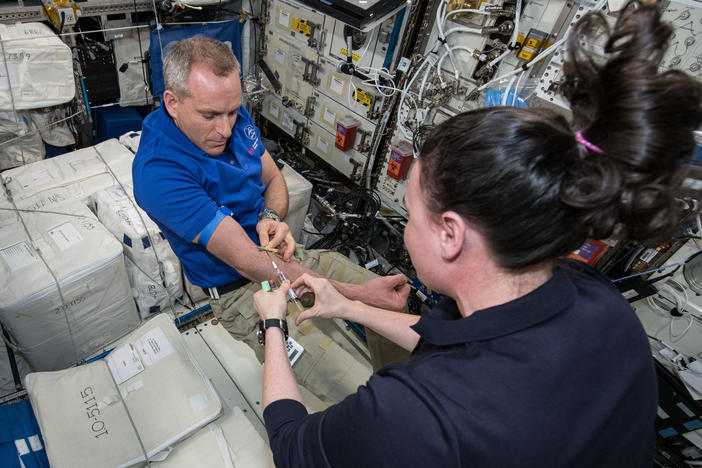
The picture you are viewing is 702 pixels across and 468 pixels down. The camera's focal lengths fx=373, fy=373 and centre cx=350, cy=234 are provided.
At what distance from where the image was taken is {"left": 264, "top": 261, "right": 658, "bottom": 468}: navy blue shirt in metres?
0.67

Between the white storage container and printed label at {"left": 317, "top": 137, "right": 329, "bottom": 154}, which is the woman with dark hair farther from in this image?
printed label at {"left": 317, "top": 137, "right": 329, "bottom": 154}

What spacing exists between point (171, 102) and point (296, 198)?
1460mm

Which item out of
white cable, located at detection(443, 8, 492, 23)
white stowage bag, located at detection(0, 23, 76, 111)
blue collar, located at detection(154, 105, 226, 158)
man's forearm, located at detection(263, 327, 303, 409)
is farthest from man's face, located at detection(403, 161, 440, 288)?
white stowage bag, located at detection(0, 23, 76, 111)

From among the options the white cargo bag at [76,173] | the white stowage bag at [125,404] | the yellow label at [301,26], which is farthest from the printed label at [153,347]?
the yellow label at [301,26]

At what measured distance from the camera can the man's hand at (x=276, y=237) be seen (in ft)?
5.77

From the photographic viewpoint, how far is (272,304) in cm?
136

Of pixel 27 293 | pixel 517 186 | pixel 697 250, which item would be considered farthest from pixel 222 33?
pixel 697 250

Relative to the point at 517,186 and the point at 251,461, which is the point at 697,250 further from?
the point at 251,461

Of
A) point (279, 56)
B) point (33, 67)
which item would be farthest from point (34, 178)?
point (279, 56)

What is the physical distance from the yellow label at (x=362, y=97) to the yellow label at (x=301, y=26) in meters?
0.74

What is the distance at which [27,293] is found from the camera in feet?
6.43

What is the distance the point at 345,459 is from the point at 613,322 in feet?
2.11

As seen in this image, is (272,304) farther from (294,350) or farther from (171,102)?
(171,102)

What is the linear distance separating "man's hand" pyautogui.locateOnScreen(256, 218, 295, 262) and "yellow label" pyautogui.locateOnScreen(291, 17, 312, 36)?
2231 millimetres
